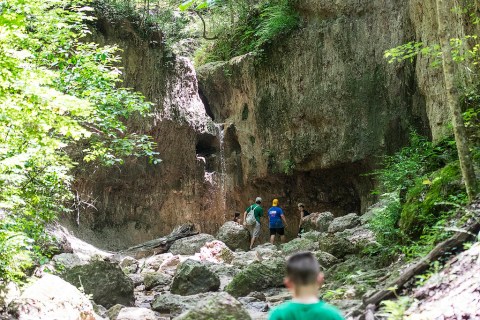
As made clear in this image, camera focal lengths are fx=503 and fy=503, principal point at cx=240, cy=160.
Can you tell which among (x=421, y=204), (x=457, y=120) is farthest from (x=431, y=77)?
(x=457, y=120)

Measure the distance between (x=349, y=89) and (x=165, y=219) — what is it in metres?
9.28

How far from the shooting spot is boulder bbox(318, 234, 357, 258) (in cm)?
1131

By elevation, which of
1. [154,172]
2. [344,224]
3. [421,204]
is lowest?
[344,224]

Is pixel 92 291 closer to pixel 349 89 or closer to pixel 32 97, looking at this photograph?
pixel 32 97

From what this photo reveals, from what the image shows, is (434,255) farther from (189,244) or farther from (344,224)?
(189,244)

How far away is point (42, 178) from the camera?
8.21 metres

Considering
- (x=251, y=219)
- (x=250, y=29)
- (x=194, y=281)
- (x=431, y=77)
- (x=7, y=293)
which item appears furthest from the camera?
(x=250, y=29)

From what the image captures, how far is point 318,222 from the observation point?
685 inches

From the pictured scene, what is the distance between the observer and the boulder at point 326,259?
10586 mm

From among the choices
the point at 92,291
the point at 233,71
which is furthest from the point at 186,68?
the point at 92,291

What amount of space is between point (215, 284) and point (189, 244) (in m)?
6.48

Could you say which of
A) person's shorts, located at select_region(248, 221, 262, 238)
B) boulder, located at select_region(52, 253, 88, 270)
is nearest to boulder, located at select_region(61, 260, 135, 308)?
boulder, located at select_region(52, 253, 88, 270)

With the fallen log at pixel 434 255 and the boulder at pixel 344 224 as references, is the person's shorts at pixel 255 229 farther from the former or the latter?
the fallen log at pixel 434 255

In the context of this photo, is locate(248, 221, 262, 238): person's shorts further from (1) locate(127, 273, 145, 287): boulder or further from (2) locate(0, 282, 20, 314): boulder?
(2) locate(0, 282, 20, 314): boulder
